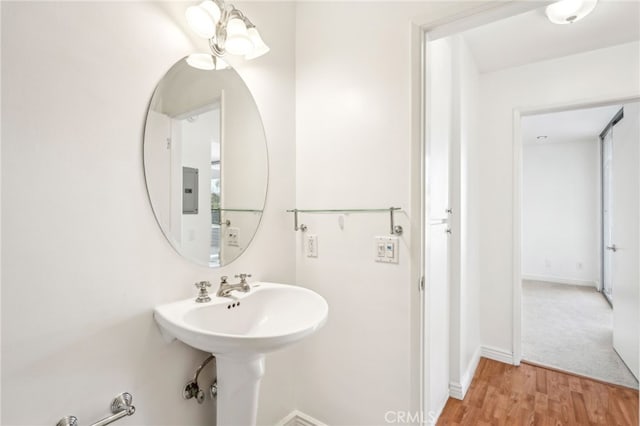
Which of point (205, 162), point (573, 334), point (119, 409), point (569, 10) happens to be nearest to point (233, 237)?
point (205, 162)

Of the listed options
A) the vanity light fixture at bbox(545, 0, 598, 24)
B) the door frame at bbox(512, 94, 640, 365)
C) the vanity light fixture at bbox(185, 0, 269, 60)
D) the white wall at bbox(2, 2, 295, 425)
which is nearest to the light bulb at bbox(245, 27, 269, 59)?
the vanity light fixture at bbox(185, 0, 269, 60)

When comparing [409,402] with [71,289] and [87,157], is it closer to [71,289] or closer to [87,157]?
[71,289]

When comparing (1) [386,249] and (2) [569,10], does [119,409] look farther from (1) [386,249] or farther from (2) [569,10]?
(2) [569,10]

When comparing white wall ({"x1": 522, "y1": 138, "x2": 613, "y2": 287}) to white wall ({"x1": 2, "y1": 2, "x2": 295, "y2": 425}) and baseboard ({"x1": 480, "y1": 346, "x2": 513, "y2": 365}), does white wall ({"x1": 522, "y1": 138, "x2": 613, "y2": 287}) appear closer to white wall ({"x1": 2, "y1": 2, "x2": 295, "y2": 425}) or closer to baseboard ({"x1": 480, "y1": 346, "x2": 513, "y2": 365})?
baseboard ({"x1": 480, "y1": 346, "x2": 513, "y2": 365})

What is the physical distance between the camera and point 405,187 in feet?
4.34

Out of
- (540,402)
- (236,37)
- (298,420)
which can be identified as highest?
(236,37)

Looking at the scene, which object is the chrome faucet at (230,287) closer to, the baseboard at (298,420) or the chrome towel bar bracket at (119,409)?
the chrome towel bar bracket at (119,409)

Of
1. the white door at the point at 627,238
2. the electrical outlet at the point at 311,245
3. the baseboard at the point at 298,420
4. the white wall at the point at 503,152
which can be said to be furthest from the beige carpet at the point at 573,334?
the electrical outlet at the point at 311,245

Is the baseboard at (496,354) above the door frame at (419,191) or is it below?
below

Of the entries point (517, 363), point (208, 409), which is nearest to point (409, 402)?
point (208, 409)

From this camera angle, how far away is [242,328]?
1.22m

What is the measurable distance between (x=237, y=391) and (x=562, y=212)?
6028 millimetres

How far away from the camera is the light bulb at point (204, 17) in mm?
1065

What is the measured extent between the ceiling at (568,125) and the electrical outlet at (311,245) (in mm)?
3201
